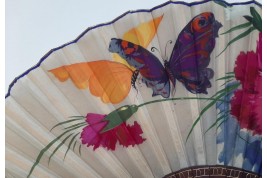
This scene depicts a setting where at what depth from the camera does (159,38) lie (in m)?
1.47

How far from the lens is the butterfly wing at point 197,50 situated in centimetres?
145

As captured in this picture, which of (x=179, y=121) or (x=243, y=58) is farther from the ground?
(x=243, y=58)

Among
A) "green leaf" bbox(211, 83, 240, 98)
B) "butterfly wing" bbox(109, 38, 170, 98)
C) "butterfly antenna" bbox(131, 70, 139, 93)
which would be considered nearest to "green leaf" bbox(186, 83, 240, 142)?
"green leaf" bbox(211, 83, 240, 98)

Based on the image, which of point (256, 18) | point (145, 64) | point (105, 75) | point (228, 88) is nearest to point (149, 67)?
point (145, 64)

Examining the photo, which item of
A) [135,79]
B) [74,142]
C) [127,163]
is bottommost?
[127,163]

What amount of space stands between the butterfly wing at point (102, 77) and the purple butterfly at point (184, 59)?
4 cm

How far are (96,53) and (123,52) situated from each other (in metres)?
0.09

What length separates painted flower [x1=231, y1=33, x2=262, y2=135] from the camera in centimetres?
142

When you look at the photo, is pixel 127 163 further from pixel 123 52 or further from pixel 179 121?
pixel 123 52

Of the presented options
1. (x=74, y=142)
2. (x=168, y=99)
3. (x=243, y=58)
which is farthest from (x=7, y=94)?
(x=243, y=58)

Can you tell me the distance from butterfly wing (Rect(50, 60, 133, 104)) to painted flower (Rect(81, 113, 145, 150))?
0.08 m

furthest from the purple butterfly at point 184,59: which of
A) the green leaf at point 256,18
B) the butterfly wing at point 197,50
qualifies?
the green leaf at point 256,18

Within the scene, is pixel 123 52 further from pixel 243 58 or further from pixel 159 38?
pixel 243 58

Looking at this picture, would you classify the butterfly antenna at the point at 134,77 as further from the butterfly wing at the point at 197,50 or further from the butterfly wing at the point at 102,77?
the butterfly wing at the point at 197,50
